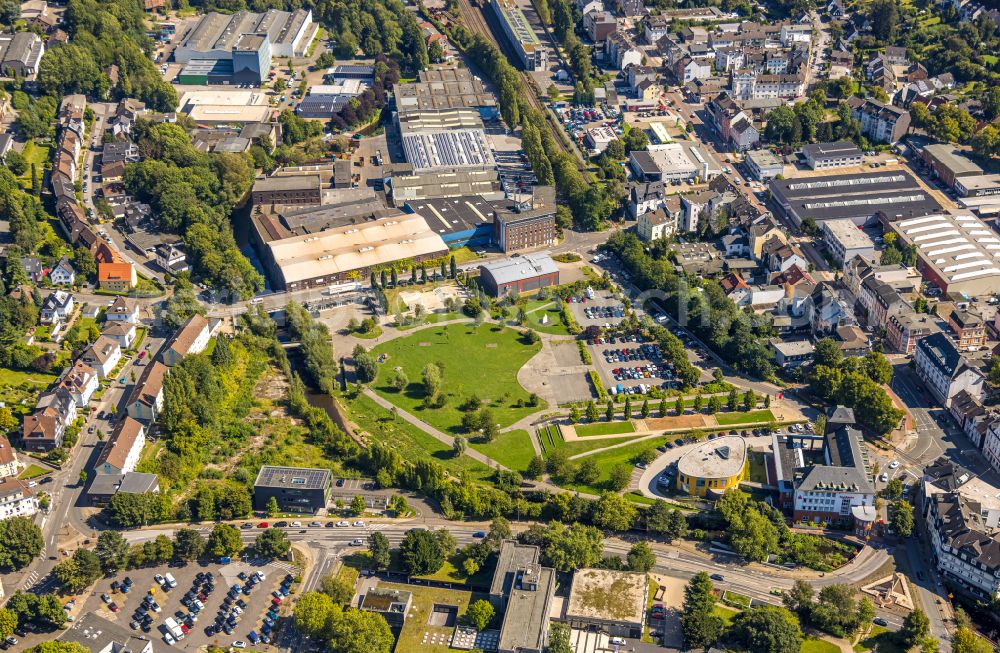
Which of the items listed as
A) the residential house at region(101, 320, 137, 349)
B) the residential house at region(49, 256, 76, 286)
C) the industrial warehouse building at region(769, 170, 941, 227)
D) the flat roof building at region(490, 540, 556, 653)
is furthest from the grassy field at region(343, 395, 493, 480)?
the industrial warehouse building at region(769, 170, 941, 227)

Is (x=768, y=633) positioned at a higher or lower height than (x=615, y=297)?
higher

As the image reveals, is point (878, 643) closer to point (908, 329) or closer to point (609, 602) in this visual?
point (609, 602)

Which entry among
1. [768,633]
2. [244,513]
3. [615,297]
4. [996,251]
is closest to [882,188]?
[996,251]

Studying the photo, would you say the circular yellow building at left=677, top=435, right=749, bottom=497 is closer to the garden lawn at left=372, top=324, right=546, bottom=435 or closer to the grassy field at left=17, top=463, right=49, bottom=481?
the garden lawn at left=372, top=324, right=546, bottom=435

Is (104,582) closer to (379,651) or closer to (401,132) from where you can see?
(379,651)

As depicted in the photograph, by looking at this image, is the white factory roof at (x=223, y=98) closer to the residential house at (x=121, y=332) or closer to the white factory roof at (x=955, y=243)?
the residential house at (x=121, y=332)

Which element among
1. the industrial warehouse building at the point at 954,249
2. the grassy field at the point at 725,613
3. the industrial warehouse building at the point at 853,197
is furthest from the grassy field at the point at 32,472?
the industrial warehouse building at the point at 954,249
